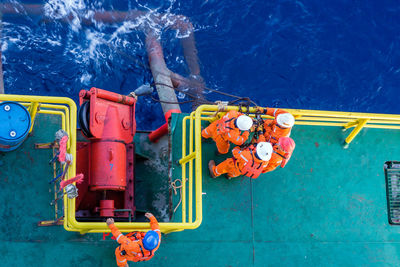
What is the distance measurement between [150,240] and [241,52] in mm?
6359

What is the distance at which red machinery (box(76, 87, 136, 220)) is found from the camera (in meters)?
5.90

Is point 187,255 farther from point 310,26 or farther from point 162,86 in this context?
point 310,26

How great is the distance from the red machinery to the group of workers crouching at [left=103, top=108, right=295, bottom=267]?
0.98 meters

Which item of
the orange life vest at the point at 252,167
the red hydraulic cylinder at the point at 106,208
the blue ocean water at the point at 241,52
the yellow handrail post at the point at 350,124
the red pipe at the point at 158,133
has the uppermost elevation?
the blue ocean water at the point at 241,52

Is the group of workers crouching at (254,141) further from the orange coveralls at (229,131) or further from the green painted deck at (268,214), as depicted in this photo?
the green painted deck at (268,214)

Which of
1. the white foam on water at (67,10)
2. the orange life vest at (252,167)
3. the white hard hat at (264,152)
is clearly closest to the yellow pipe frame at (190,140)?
the orange life vest at (252,167)

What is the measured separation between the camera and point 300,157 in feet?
22.2

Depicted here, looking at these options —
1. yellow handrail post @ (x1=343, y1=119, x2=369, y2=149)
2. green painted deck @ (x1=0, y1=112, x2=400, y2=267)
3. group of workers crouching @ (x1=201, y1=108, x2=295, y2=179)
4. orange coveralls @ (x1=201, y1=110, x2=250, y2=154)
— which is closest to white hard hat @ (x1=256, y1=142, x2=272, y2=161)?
group of workers crouching @ (x1=201, y1=108, x2=295, y2=179)

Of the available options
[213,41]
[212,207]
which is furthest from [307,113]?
[213,41]

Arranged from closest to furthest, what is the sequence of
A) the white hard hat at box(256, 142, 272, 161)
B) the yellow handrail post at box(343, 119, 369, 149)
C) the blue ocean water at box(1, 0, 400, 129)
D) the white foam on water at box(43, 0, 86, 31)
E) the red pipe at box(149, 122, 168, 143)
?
the white hard hat at box(256, 142, 272, 161) → the yellow handrail post at box(343, 119, 369, 149) → the red pipe at box(149, 122, 168, 143) → the blue ocean water at box(1, 0, 400, 129) → the white foam on water at box(43, 0, 86, 31)

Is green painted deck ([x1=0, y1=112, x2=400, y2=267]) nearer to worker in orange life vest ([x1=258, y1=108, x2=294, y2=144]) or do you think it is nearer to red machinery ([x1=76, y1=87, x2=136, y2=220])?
red machinery ([x1=76, y1=87, x2=136, y2=220])

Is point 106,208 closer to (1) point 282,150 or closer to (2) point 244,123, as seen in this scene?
(2) point 244,123

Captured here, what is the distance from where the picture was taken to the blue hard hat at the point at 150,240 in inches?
188

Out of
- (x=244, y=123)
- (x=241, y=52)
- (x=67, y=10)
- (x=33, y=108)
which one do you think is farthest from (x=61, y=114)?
(x=241, y=52)
